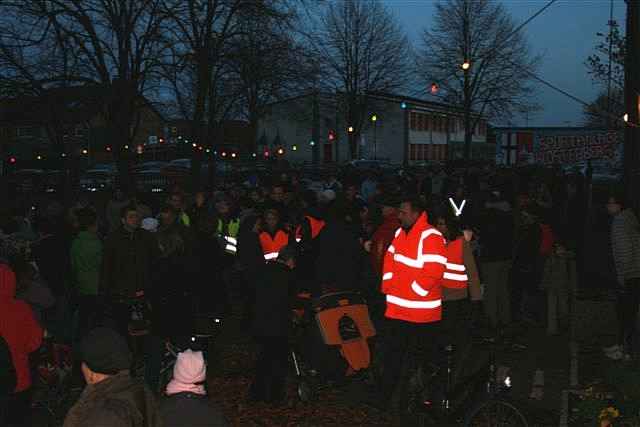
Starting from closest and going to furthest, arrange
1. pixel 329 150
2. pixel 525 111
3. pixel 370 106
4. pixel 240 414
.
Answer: pixel 240 414
pixel 525 111
pixel 370 106
pixel 329 150

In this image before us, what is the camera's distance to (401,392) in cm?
725

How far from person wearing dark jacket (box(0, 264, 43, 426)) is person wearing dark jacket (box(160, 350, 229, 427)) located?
202 cm

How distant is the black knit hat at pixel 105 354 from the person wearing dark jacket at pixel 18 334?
6.74ft

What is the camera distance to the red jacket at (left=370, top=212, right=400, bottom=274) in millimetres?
9742

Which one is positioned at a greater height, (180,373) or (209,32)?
(209,32)

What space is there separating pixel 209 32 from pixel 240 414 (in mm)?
19276

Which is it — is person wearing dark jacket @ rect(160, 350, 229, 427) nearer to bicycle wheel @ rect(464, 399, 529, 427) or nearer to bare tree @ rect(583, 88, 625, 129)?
bicycle wheel @ rect(464, 399, 529, 427)

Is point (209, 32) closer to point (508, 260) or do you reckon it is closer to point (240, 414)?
point (508, 260)

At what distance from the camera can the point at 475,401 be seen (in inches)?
252

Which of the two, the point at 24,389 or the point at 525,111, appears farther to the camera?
the point at 525,111

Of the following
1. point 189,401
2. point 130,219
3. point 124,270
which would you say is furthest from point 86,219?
point 189,401

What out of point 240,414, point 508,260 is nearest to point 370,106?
point 508,260

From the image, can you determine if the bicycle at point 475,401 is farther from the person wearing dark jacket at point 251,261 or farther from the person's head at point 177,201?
the person's head at point 177,201

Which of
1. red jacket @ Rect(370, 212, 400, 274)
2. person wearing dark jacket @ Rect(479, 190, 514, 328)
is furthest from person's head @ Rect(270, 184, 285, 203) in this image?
person wearing dark jacket @ Rect(479, 190, 514, 328)
